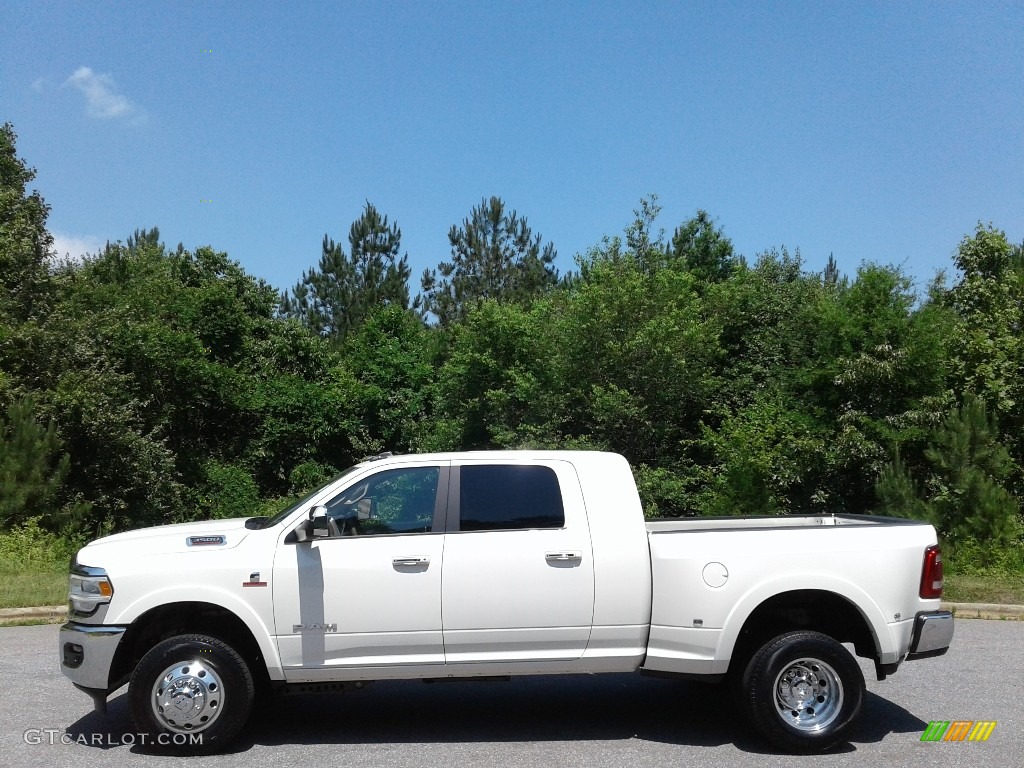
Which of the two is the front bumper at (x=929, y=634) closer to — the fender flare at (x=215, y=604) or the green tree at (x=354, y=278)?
the fender flare at (x=215, y=604)

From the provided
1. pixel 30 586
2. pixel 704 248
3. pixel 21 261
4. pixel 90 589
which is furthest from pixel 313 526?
pixel 704 248

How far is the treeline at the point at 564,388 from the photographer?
69.7 ft

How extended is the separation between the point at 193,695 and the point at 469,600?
1.85 metres

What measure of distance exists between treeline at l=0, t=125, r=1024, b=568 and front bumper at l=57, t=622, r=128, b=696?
13871mm

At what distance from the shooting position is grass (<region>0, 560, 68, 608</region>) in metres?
11.3

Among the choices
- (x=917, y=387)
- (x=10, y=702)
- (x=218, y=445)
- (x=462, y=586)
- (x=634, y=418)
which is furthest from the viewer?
(x=218, y=445)

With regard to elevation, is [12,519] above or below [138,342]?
below

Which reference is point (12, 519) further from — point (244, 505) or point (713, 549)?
point (713, 549)

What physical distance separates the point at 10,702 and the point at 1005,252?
27212mm

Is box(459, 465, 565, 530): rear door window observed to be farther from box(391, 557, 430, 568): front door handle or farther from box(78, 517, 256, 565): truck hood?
box(78, 517, 256, 565): truck hood

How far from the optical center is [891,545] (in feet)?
20.7

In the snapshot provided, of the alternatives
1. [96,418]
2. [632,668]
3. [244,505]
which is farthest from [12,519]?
[632,668]

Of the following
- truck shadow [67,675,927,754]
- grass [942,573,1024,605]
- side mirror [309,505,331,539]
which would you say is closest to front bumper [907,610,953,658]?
truck shadow [67,675,927,754]

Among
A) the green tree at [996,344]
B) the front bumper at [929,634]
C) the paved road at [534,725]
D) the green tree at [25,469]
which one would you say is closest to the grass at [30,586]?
the paved road at [534,725]
